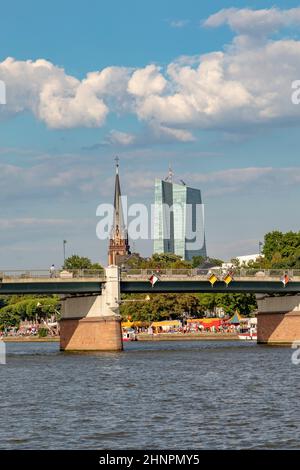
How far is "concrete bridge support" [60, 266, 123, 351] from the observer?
474ft

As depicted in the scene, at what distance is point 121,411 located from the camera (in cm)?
6969

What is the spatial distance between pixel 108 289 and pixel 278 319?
29.1 metres

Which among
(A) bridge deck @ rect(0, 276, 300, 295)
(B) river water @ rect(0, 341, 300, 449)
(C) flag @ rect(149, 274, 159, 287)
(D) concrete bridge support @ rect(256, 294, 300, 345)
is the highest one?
(C) flag @ rect(149, 274, 159, 287)

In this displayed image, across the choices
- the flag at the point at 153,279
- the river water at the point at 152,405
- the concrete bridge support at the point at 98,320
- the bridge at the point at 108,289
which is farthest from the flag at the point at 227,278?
the river water at the point at 152,405

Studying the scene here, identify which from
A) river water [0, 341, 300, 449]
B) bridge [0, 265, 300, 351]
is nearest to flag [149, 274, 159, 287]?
bridge [0, 265, 300, 351]

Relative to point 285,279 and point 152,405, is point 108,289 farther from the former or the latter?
point 152,405

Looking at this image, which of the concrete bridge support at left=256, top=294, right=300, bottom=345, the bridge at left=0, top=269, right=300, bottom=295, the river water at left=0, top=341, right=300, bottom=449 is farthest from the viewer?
the concrete bridge support at left=256, top=294, right=300, bottom=345

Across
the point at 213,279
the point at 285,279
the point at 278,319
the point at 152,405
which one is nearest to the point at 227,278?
the point at 213,279

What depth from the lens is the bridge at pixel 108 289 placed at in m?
142

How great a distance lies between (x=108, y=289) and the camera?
144375mm

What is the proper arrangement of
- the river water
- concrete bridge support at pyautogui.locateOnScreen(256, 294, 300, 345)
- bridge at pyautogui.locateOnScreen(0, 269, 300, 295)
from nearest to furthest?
1. the river water
2. bridge at pyautogui.locateOnScreen(0, 269, 300, 295)
3. concrete bridge support at pyautogui.locateOnScreen(256, 294, 300, 345)

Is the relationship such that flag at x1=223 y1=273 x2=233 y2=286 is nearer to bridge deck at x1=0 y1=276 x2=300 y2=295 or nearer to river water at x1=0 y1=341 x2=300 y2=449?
bridge deck at x1=0 y1=276 x2=300 y2=295

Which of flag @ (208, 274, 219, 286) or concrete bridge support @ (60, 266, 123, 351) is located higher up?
flag @ (208, 274, 219, 286)
